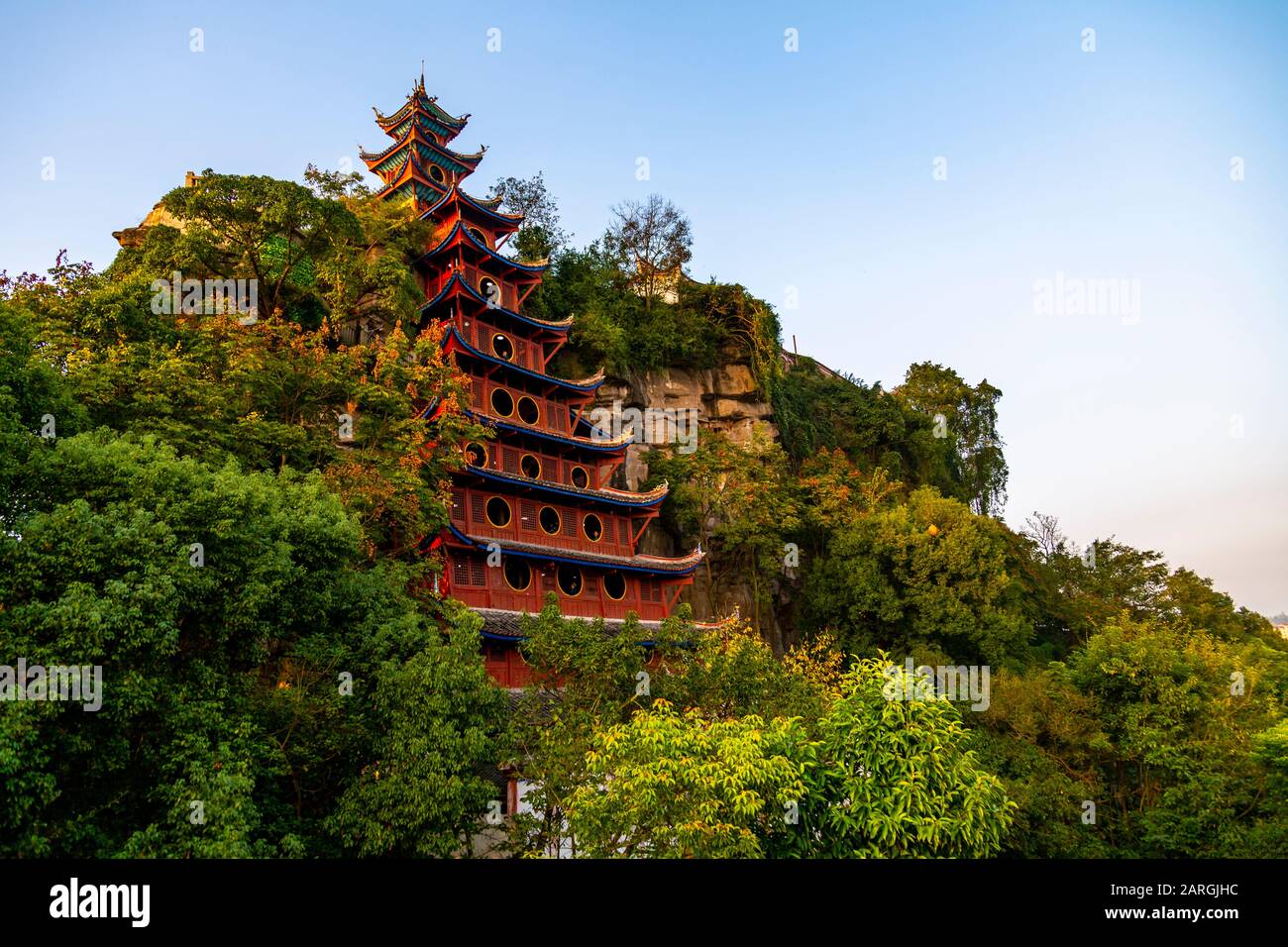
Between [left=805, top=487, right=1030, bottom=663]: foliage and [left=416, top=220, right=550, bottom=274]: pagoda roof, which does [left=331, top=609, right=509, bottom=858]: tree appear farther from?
[left=805, top=487, right=1030, bottom=663]: foliage

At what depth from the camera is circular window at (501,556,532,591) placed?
23781 mm

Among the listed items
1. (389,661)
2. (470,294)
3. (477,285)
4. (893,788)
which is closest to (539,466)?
(470,294)

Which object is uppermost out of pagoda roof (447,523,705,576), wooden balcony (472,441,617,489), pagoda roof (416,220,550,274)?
pagoda roof (416,220,550,274)

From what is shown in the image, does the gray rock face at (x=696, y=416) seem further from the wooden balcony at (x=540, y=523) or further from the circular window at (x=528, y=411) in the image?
the circular window at (x=528, y=411)

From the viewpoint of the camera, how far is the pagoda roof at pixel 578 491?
2312cm

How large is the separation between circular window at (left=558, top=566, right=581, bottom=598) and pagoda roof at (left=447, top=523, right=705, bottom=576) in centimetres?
55

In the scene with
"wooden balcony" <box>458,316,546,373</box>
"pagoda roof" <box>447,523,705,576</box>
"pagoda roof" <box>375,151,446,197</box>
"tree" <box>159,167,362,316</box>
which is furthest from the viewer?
"pagoda roof" <box>375,151,446,197</box>

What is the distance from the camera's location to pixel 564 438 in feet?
85.4

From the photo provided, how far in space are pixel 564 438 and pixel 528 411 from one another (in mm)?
1730

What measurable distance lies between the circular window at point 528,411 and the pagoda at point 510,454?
0.15ft

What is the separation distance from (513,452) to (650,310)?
36.0ft

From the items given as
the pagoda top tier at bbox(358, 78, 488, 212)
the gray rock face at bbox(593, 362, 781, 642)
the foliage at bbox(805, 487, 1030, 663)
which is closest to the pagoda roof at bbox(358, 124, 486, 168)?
the pagoda top tier at bbox(358, 78, 488, 212)
